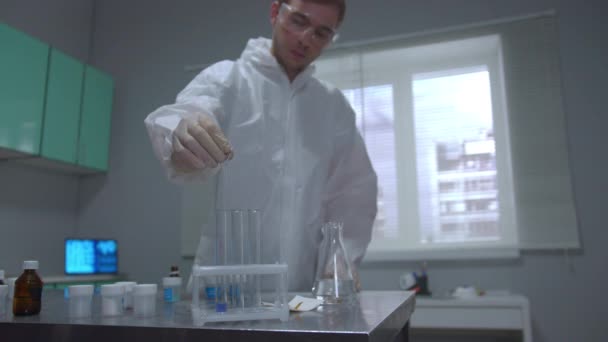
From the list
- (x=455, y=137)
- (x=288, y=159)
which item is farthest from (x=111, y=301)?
(x=455, y=137)

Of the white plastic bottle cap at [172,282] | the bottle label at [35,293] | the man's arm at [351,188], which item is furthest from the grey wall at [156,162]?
the bottle label at [35,293]

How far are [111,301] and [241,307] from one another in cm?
20

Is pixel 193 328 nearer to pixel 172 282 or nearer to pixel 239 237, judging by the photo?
pixel 239 237

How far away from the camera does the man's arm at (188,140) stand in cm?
79

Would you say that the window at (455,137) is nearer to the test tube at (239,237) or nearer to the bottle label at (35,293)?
the test tube at (239,237)

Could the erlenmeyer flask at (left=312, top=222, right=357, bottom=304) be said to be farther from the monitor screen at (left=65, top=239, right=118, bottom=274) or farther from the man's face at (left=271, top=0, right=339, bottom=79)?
the monitor screen at (left=65, top=239, right=118, bottom=274)

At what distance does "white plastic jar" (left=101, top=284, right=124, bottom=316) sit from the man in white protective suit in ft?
1.84

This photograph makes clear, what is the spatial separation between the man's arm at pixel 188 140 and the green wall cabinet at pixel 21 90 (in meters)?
1.85

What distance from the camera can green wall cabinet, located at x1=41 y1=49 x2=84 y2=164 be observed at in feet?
9.20

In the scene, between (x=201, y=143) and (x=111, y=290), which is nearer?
(x=111, y=290)

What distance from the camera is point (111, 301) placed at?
2.25ft

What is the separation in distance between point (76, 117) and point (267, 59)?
208 cm

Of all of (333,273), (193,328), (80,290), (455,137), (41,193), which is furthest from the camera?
(41,193)

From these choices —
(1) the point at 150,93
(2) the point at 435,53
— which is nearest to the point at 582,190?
(2) the point at 435,53
